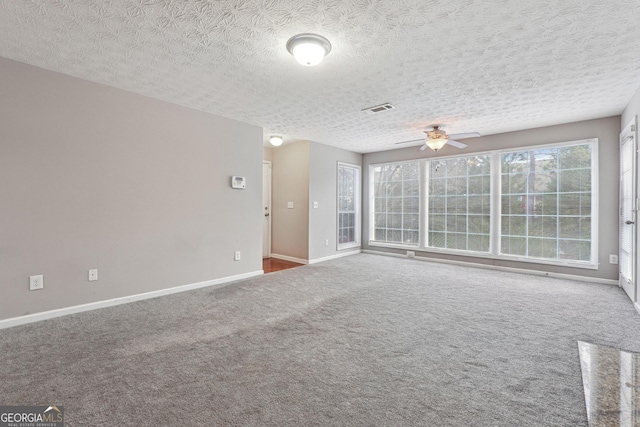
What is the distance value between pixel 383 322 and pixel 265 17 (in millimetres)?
2804

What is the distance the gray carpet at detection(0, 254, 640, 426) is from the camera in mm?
1566

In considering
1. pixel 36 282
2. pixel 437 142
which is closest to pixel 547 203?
pixel 437 142

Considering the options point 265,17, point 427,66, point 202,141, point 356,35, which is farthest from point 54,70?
point 427,66

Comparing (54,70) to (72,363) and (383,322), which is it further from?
(383,322)

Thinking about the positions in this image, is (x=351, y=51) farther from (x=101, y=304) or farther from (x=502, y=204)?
(x=502, y=204)

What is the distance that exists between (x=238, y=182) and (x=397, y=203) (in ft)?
12.5

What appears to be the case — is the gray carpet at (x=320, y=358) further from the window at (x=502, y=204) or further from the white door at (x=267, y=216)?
the white door at (x=267, y=216)

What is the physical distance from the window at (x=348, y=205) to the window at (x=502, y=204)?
2.22 feet

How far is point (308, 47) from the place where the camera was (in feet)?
7.45

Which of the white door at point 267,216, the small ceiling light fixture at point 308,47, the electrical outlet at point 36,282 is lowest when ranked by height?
the electrical outlet at point 36,282

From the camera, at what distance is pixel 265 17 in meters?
2.02

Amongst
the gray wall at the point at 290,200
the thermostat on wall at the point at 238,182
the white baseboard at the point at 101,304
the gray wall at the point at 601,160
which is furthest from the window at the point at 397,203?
the white baseboard at the point at 101,304

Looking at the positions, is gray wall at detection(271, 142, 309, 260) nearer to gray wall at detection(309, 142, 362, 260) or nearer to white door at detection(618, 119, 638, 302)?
gray wall at detection(309, 142, 362, 260)

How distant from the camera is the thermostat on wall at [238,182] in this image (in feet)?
14.4
